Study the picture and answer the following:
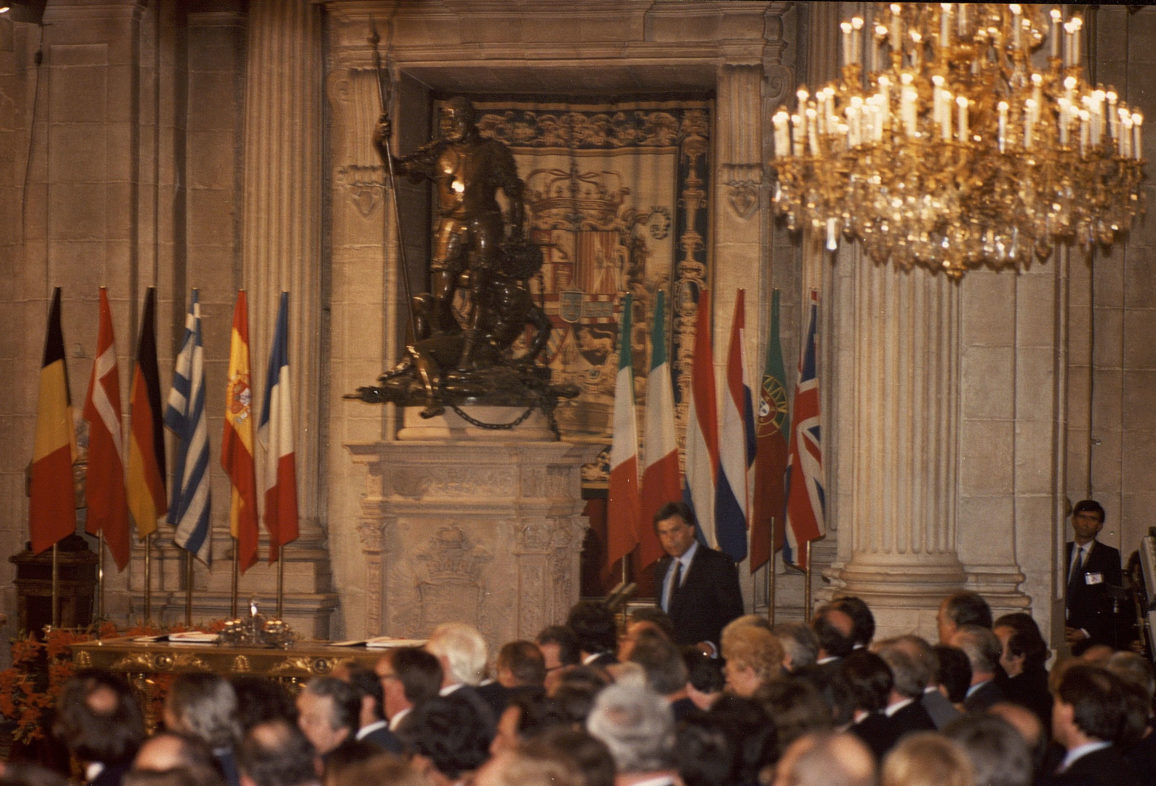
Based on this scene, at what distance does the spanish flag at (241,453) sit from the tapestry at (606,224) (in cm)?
268

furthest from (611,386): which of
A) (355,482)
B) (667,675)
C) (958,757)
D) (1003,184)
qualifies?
(958,757)

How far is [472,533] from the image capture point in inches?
395

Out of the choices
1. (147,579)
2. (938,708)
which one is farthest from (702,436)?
(938,708)

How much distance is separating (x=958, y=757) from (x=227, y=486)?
30.9ft

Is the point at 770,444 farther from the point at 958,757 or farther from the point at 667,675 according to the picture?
the point at 958,757

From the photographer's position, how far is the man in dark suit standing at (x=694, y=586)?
7.96 metres

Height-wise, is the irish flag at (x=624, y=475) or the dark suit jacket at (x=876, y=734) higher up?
the irish flag at (x=624, y=475)

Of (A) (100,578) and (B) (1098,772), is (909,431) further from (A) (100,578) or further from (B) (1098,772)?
(A) (100,578)

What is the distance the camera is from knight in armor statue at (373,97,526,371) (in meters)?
10.3

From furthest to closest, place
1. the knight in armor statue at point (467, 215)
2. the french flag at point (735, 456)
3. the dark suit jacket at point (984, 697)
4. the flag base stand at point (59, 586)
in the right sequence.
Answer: the flag base stand at point (59, 586)
the knight in armor statue at point (467, 215)
the french flag at point (735, 456)
the dark suit jacket at point (984, 697)

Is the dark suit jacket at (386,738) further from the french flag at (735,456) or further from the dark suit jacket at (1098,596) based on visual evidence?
the dark suit jacket at (1098,596)

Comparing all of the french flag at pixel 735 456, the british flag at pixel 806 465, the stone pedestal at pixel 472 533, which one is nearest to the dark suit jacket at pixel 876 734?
the french flag at pixel 735 456

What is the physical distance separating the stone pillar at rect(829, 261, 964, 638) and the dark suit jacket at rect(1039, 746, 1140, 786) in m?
4.52

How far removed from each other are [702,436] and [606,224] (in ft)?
10.1
